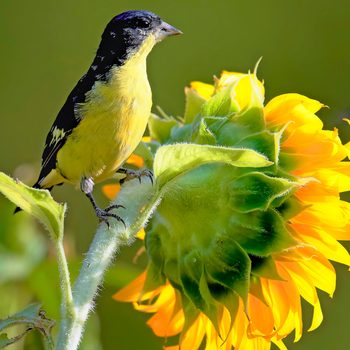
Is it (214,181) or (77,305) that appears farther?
(214,181)

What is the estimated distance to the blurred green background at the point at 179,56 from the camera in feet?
8.30

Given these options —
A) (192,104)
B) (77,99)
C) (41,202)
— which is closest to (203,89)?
(192,104)

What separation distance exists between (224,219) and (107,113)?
21 cm

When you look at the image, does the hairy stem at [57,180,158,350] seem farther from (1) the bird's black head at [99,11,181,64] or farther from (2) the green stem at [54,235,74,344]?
(1) the bird's black head at [99,11,181,64]

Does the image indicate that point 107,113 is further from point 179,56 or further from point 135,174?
point 179,56

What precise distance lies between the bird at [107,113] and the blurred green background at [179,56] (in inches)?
42.5

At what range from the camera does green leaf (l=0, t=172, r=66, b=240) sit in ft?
2.80


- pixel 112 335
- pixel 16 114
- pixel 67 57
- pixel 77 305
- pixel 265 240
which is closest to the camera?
pixel 77 305

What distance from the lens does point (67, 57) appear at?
290 cm

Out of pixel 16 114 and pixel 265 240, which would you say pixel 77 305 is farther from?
pixel 16 114

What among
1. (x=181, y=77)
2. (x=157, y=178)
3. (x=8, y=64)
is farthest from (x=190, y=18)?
(x=157, y=178)

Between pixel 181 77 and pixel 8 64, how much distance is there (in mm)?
446

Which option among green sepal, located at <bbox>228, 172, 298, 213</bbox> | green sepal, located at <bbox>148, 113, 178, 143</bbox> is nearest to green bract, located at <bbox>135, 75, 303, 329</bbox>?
green sepal, located at <bbox>228, 172, 298, 213</bbox>

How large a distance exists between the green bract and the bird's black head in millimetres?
182
